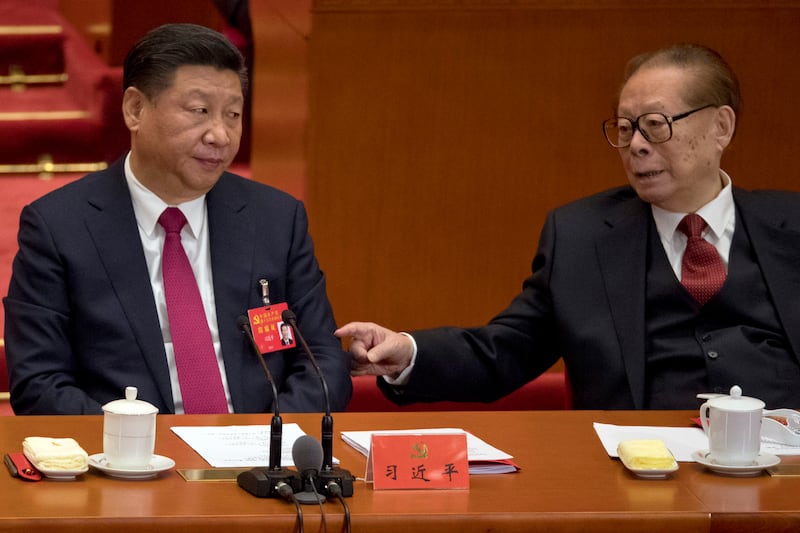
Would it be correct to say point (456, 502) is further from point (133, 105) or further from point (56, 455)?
point (133, 105)

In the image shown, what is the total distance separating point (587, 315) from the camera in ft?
9.29

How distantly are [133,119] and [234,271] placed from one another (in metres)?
0.38

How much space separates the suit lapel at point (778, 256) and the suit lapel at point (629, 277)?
22 centimetres

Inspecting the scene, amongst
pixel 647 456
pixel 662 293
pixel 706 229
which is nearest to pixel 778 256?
pixel 706 229

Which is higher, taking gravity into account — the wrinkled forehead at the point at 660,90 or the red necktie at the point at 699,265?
the wrinkled forehead at the point at 660,90

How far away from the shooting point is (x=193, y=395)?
8.33ft

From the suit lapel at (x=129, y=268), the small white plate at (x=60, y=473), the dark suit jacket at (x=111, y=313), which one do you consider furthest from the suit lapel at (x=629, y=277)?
the small white plate at (x=60, y=473)

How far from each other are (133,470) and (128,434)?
5 centimetres

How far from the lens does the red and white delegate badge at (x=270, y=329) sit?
259 cm

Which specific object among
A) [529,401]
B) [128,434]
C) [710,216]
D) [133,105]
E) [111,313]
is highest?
[133,105]

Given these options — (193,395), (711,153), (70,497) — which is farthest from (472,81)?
(70,497)

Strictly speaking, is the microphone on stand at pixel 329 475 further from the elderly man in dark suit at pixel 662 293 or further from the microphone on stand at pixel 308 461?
the elderly man in dark suit at pixel 662 293

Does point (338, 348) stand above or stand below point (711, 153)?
below

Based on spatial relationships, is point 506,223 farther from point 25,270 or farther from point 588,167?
point 25,270
